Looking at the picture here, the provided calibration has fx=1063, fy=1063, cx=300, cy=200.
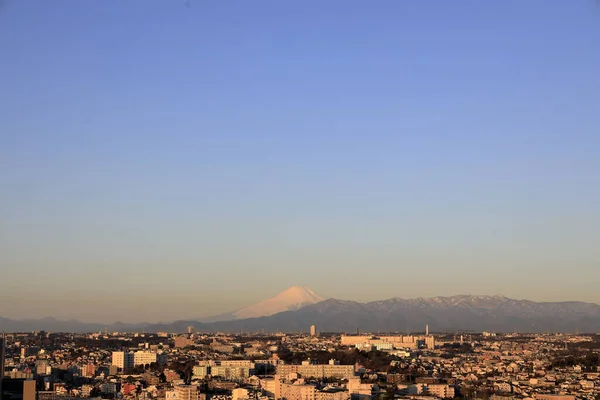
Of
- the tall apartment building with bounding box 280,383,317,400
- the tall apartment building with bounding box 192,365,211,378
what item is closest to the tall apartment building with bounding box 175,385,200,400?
the tall apartment building with bounding box 280,383,317,400

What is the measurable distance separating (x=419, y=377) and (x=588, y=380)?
19.9 ft

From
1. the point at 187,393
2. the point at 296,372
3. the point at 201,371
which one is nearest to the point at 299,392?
the point at 187,393

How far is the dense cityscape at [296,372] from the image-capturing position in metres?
32.6

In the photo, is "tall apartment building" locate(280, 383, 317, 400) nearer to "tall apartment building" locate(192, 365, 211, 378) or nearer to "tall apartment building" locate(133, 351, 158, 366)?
"tall apartment building" locate(192, 365, 211, 378)

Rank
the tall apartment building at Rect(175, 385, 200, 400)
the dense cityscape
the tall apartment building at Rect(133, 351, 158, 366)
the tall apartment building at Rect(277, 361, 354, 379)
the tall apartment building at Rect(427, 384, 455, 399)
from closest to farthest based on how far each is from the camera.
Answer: the tall apartment building at Rect(175, 385, 200, 400) → the dense cityscape → the tall apartment building at Rect(427, 384, 455, 399) → the tall apartment building at Rect(277, 361, 354, 379) → the tall apartment building at Rect(133, 351, 158, 366)

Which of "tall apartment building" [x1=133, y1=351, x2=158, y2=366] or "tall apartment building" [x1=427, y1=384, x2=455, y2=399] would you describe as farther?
"tall apartment building" [x1=133, y1=351, x2=158, y2=366]

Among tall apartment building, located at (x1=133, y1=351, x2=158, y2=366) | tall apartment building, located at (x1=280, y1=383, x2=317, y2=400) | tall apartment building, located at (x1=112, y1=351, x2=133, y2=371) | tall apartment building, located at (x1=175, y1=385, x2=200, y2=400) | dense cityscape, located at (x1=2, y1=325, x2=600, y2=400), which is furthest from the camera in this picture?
tall apartment building, located at (x1=133, y1=351, x2=158, y2=366)

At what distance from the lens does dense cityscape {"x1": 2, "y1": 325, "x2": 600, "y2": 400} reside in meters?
32.6

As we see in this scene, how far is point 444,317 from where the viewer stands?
10700 cm

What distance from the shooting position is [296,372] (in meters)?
41.8

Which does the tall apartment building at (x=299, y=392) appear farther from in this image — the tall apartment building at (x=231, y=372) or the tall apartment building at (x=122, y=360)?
the tall apartment building at (x=122, y=360)

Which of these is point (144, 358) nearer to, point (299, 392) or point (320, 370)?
point (320, 370)

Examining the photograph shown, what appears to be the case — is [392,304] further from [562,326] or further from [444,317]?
[562,326]

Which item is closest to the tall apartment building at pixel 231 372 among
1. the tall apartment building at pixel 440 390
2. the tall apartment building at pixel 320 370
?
the tall apartment building at pixel 320 370
